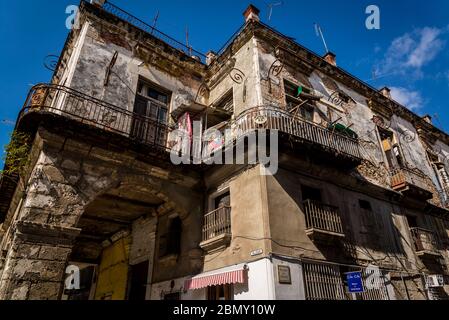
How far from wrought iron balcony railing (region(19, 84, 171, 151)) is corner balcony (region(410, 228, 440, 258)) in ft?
31.1

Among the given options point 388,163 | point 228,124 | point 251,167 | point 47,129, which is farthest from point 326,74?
point 47,129

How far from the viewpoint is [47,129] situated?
737 centimetres

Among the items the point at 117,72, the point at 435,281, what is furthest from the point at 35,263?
the point at 435,281

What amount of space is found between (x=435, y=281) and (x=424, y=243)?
152cm

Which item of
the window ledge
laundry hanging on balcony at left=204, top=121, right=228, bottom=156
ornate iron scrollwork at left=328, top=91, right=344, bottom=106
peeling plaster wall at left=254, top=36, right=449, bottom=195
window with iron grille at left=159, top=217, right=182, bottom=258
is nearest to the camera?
the window ledge

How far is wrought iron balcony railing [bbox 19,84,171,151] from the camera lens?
826 centimetres

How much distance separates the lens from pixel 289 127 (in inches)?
368

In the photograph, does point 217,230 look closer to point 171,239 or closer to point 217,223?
point 217,223

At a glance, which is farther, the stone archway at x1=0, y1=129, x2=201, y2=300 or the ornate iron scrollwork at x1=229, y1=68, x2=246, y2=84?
the ornate iron scrollwork at x1=229, y1=68, x2=246, y2=84

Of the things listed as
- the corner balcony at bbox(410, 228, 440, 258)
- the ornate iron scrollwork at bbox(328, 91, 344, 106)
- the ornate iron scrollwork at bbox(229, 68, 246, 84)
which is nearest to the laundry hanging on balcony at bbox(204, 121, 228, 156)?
the ornate iron scrollwork at bbox(229, 68, 246, 84)

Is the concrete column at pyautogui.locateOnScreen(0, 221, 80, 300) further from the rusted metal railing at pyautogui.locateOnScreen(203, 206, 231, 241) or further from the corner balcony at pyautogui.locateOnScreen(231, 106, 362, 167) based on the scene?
the corner balcony at pyautogui.locateOnScreen(231, 106, 362, 167)

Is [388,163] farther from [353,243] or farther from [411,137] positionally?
[353,243]

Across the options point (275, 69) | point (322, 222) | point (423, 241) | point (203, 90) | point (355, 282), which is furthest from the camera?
point (203, 90)

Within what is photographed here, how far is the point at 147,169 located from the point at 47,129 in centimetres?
285
